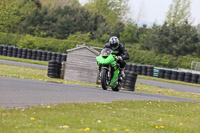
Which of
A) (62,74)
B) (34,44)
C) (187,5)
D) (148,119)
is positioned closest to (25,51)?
(34,44)

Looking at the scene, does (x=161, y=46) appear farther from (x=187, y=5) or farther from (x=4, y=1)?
(x=4, y=1)

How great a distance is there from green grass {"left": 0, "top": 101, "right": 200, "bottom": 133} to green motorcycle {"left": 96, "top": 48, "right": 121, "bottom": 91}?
2960 mm

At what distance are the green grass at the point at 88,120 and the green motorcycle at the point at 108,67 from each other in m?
2.96

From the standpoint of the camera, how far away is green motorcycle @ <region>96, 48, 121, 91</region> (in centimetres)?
1305

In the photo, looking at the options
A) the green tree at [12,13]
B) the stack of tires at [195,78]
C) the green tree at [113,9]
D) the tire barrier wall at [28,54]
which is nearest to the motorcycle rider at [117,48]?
the stack of tires at [195,78]

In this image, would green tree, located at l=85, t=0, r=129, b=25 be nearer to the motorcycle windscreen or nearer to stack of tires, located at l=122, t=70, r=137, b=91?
stack of tires, located at l=122, t=70, r=137, b=91

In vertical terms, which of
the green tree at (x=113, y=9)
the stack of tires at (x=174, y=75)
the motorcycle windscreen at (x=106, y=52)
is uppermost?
the green tree at (x=113, y=9)

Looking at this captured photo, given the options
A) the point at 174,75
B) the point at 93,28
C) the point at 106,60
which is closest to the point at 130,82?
the point at 106,60

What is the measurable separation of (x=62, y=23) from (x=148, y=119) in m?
53.0

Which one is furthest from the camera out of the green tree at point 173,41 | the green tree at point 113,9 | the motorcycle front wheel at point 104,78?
the green tree at point 113,9

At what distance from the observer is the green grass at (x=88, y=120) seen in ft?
21.5

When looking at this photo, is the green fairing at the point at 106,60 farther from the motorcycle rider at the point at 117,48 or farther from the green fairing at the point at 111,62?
the motorcycle rider at the point at 117,48

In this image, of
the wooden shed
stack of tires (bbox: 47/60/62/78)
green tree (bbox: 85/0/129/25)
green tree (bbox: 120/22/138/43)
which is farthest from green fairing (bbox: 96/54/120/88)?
green tree (bbox: 85/0/129/25)

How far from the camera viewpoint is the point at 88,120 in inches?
298
